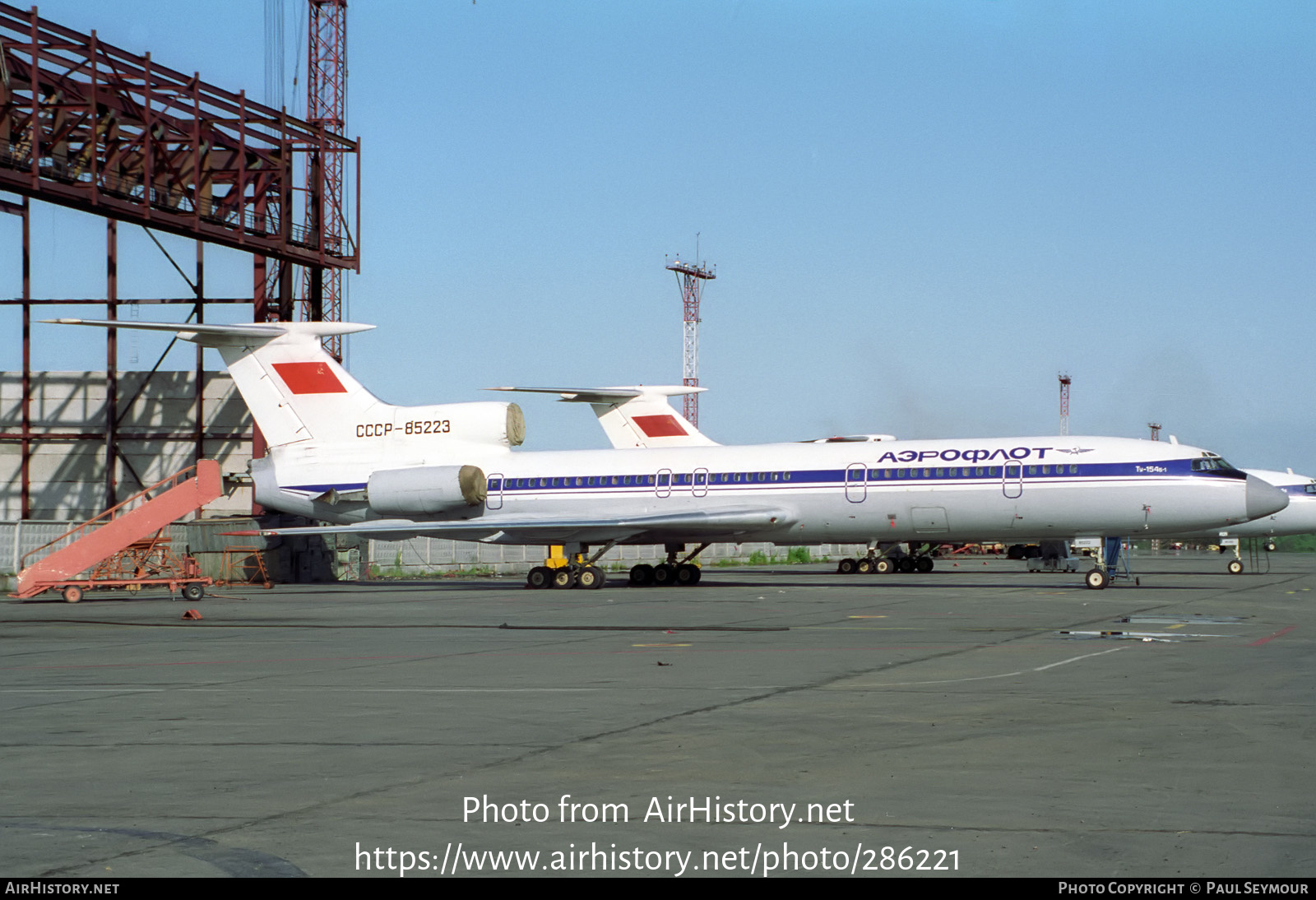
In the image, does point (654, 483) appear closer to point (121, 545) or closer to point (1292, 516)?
point (121, 545)

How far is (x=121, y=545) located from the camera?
31.3 m

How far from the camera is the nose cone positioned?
30781mm

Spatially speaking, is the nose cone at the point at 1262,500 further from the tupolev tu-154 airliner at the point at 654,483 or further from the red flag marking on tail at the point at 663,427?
the red flag marking on tail at the point at 663,427

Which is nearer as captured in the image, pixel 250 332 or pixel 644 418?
pixel 250 332

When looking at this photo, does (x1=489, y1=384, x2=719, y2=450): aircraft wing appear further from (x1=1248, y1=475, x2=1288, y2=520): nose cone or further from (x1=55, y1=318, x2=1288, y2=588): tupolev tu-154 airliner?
(x1=1248, y1=475, x2=1288, y2=520): nose cone

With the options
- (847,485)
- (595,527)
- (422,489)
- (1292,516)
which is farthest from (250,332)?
(1292,516)

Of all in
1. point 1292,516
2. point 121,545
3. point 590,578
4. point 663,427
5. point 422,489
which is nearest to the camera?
point 121,545

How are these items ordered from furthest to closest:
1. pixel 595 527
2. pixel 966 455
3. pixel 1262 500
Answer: pixel 595 527 < pixel 966 455 < pixel 1262 500

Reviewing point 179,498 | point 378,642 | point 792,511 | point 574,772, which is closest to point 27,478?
point 179,498

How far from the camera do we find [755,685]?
12852 millimetres

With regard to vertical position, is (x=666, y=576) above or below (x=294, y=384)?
below

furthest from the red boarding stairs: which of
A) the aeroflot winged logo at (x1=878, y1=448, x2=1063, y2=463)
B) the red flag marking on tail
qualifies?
the red flag marking on tail

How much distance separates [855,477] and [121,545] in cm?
1772
